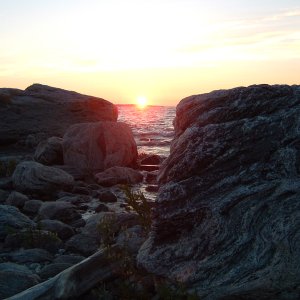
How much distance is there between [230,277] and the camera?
17.2 feet

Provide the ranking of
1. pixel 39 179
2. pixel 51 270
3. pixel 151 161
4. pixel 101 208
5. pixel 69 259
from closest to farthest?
pixel 51 270
pixel 69 259
pixel 101 208
pixel 39 179
pixel 151 161

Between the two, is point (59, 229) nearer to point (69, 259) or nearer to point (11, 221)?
point (11, 221)

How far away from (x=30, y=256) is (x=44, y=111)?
20.8m

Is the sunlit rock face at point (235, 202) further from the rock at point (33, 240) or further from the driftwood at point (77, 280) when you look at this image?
the rock at point (33, 240)

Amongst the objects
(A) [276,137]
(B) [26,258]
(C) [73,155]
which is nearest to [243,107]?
(A) [276,137]

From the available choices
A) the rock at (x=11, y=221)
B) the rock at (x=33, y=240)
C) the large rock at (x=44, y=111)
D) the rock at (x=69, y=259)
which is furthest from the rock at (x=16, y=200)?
the large rock at (x=44, y=111)

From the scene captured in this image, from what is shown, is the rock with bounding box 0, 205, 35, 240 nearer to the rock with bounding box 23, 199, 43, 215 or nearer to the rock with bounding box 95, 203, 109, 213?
the rock with bounding box 23, 199, 43, 215

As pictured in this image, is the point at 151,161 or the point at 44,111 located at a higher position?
the point at 44,111

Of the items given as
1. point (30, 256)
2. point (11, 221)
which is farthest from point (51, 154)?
point (30, 256)

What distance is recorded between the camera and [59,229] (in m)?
9.92

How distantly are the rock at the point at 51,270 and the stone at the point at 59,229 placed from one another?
2310 millimetres

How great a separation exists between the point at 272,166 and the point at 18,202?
903 cm

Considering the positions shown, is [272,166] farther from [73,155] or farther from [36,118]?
[36,118]

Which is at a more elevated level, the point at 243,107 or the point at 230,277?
the point at 243,107
